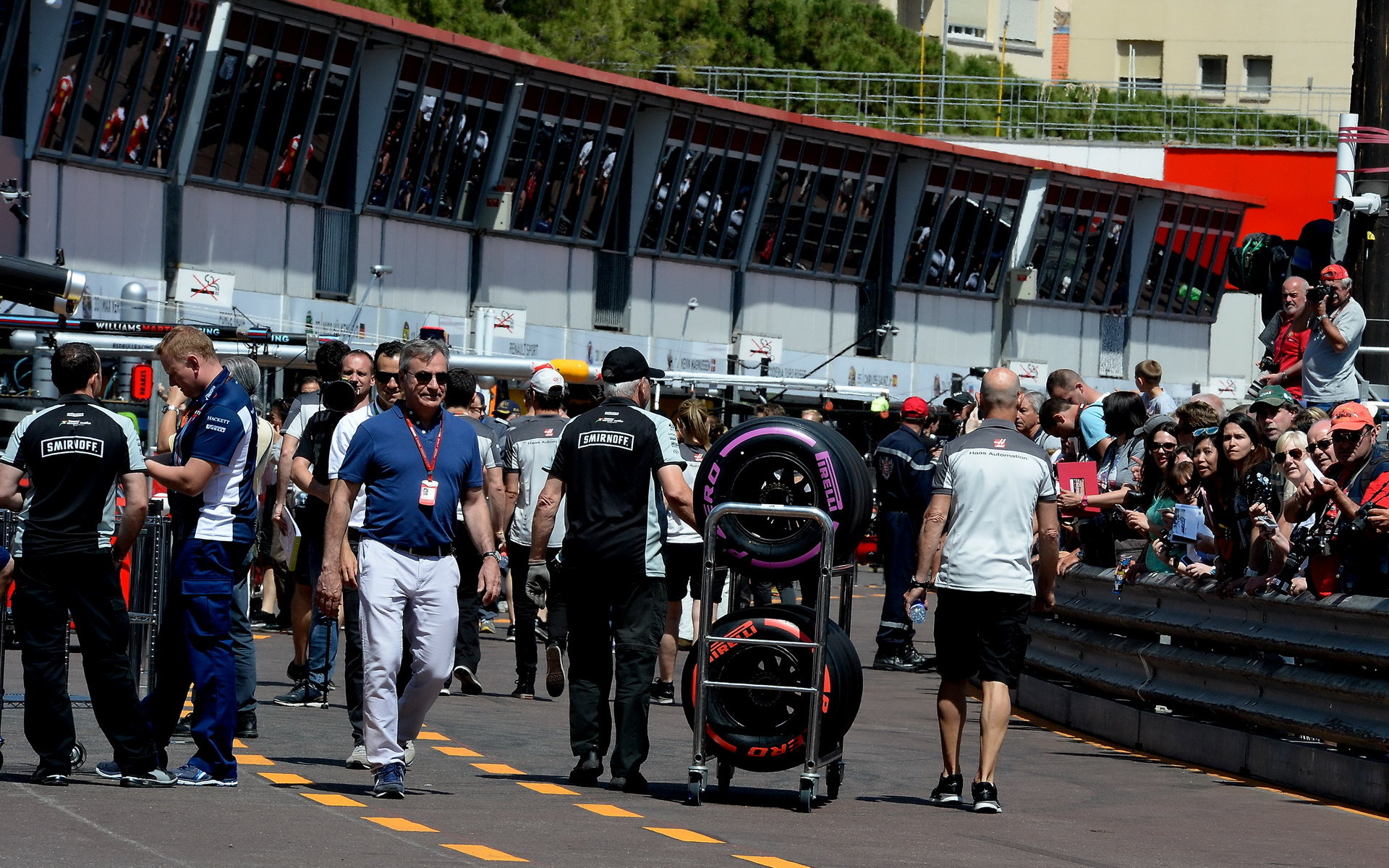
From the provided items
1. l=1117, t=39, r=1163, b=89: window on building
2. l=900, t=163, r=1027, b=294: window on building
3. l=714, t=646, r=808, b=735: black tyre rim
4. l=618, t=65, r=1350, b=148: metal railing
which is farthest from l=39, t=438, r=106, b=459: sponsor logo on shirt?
l=1117, t=39, r=1163, b=89: window on building

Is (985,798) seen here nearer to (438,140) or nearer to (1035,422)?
(1035,422)

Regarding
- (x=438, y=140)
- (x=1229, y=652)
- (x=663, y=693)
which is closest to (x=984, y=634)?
(x=1229, y=652)

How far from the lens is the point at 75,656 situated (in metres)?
14.8

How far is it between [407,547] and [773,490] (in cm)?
165

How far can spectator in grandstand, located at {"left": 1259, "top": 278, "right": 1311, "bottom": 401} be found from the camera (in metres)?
14.5

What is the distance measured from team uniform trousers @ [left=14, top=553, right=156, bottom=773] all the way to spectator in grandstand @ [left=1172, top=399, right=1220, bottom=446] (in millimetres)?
5719

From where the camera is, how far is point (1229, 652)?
1141 centimetres

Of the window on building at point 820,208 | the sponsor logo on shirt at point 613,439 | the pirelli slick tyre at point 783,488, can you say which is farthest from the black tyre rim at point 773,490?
the window on building at point 820,208

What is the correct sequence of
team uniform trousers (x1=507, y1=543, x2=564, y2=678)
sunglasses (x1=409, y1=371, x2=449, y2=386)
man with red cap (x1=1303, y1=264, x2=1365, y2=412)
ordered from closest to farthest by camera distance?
sunglasses (x1=409, y1=371, x2=449, y2=386), team uniform trousers (x1=507, y1=543, x2=564, y2=678), man with red cap (x1=1303, y1=264, x2=1365, y2=412)

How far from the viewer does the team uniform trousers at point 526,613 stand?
12.8m

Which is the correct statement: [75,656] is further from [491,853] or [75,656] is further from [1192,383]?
[1192,383]

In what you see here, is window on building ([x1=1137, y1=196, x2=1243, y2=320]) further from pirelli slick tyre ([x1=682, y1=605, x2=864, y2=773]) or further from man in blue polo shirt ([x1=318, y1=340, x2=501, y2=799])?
man in blue polo shirt ([x1=318, y1=340, x2=501, y2=799])

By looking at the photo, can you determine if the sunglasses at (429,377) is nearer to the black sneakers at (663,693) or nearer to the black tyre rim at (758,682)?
the black tyre rim at (758,682)

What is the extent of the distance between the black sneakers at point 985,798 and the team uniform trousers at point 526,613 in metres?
3.80
